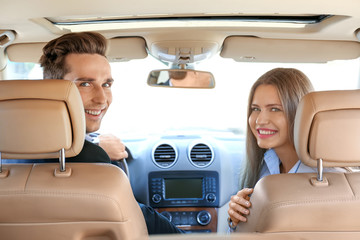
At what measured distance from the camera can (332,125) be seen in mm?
2062

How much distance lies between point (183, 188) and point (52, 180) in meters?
2.73

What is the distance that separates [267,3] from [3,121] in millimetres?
1798

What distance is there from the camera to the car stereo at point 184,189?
4699mm

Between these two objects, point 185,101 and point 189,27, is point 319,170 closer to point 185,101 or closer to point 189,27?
point 189,27

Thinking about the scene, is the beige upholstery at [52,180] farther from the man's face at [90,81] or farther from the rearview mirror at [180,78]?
the rearview mirror at [180,78]

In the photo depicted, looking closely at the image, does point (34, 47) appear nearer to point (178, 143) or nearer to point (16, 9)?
point (16, 9)

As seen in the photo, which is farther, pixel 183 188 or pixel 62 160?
pixel 183 188

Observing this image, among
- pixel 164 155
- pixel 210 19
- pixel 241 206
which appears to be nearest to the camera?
pixel 241 206

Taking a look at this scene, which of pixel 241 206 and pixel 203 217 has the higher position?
pixel 241 206

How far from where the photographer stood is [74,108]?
2049 mm

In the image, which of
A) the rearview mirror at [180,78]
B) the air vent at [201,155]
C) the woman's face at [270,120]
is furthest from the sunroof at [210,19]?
the air vent at [201,155]

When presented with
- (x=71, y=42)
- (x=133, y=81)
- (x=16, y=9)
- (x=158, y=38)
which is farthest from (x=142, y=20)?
(x=133, y=81)

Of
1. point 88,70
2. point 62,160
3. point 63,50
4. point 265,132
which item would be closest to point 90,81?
point 88,70

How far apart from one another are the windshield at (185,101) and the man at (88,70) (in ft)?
5.08
